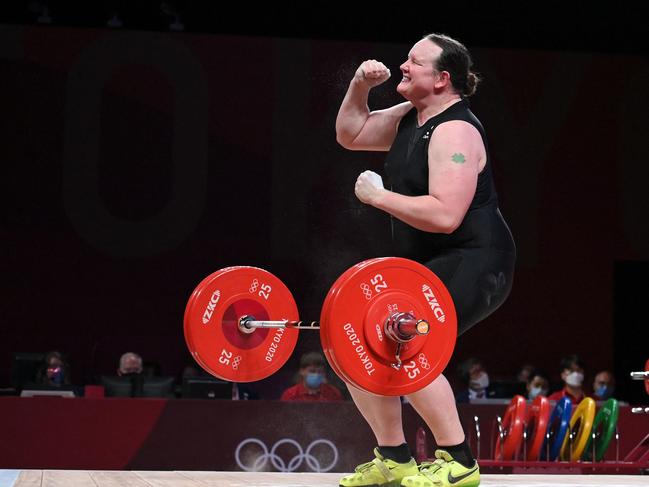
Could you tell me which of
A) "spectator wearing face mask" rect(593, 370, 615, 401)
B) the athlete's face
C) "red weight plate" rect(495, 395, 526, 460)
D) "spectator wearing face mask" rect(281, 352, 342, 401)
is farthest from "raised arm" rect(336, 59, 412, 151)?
"spectator wearing face mask" rect(593, 370, 615, 401)

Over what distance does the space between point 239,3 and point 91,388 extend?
4.63 meters

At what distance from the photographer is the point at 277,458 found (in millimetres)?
6820

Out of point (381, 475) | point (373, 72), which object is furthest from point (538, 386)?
point (373, 72)

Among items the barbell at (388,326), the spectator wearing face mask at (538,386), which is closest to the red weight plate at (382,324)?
the barbell at (388,326)

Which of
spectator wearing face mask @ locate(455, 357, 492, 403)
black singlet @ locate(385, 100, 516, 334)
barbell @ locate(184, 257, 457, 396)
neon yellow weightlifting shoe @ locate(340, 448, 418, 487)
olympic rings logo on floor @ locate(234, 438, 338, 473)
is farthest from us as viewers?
spectator wearing face mask @ locate(455, 357, 492, 403)

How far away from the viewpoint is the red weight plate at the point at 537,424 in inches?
260

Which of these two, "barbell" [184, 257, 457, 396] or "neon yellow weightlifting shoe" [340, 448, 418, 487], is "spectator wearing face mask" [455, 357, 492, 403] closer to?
"neon yellow weightlifting shoe" [340, 448, 418, 487]

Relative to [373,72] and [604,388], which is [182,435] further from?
[604,388]

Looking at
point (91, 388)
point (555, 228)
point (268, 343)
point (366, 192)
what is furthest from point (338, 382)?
point (366, 192)

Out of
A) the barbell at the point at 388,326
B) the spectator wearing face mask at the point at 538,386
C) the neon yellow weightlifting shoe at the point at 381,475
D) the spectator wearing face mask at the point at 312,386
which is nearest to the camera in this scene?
the barbell at the point at 388,326

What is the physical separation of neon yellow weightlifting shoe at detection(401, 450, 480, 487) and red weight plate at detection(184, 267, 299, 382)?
73 cm

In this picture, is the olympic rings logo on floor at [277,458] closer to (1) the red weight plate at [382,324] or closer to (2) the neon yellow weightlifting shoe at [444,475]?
(2) the neon yellow weightlifting shoe at [444,475]

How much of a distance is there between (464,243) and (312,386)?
16.5 feet

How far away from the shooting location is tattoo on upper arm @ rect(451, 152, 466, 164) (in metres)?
3.04
